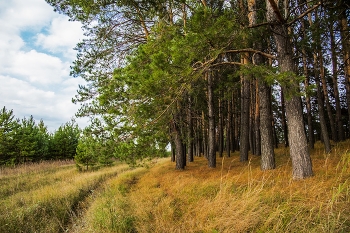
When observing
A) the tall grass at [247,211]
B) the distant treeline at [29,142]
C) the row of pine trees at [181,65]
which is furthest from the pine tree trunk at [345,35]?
the distant treeline at [29,142]

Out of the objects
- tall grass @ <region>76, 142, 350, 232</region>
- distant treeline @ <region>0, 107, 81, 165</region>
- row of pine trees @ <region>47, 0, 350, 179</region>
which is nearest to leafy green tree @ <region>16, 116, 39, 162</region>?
distant treeline @ <region>0, 107, 81, 165</region>

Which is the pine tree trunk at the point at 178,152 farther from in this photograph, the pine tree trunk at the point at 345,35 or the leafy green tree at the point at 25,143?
the leafy green tree at the point at 25,143

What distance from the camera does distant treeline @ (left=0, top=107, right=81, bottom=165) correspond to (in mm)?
21156

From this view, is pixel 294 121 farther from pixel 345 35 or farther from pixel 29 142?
pixel 29 142

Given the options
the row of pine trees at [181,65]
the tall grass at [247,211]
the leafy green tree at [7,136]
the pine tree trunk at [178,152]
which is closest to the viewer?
the tall grass at [247,211]

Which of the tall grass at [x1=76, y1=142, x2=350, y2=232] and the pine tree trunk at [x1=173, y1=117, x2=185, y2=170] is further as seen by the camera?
the pine tree trunk at [x1=173, y1=117, x2=185, y2=170]

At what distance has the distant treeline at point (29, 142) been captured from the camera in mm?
21156

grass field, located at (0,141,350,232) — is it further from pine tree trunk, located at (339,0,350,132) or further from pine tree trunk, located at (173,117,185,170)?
pine tree trunk, located at (339,0,350,132)

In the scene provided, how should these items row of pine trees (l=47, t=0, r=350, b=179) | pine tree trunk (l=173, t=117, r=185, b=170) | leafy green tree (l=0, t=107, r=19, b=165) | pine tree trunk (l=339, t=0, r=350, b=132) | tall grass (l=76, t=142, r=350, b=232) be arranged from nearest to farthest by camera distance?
tall grass (l=76, t=142, r=350, b=232) < row of pine trees (l=47, t=0, r=350, b=179) < pine tree trunk (l=339, t=0, r=350, b=132) < pine tree trunk (l=173, t=117, r=185, b=170) < leafy green tree (l=0, t=107, r=19, b=165)

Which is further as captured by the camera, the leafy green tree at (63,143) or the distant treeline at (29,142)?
the leafy green tree at (63,143)

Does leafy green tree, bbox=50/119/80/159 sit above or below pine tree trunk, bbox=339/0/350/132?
below

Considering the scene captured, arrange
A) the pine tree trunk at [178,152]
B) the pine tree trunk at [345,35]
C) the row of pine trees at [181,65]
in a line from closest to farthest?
the row of pine trees at [181,65], the pine tree trunk at [345,35], the pine tree trunk at [178,152]

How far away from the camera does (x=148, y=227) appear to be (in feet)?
11.7

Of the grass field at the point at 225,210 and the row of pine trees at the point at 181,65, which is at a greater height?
the row of pine trees at the point at 181,65
